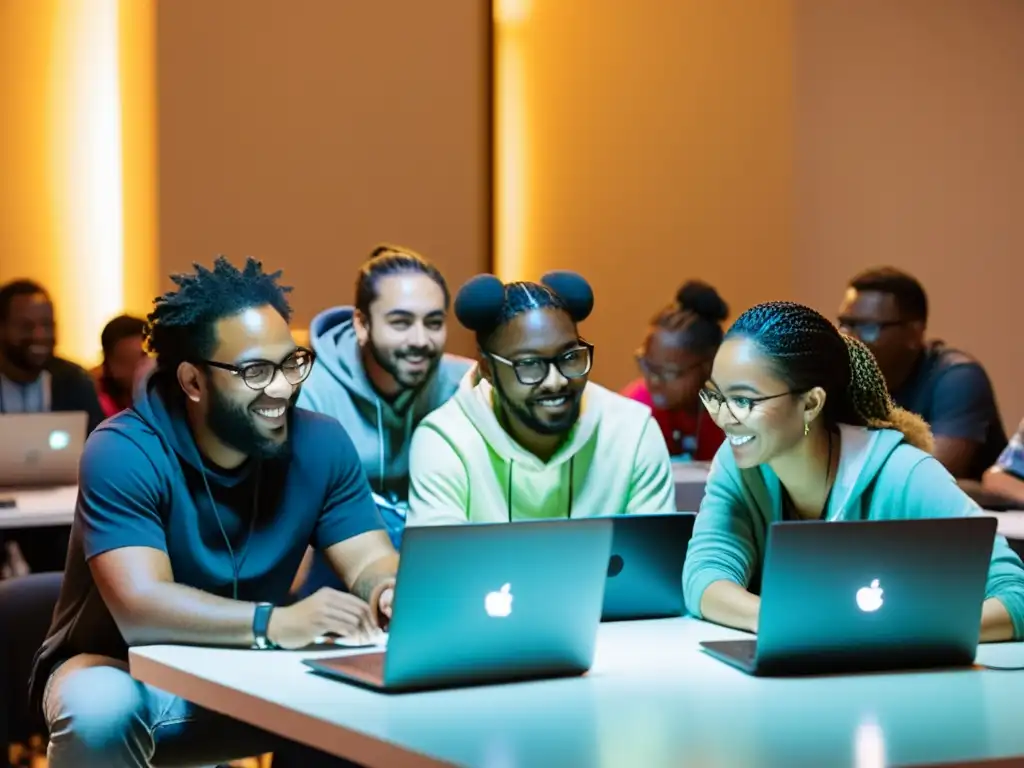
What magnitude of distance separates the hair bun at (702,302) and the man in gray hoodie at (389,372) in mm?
1764

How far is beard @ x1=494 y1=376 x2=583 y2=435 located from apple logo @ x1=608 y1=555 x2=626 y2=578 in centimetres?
57

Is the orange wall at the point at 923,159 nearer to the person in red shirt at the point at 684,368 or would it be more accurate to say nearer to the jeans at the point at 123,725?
the person in red shirt at the point at 684,368

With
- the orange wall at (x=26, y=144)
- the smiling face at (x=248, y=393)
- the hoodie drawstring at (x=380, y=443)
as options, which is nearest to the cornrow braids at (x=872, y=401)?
the smiling face at (x=248, y=393)

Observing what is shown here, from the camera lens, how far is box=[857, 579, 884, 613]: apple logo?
2.54m

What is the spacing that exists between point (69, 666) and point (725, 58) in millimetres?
5279

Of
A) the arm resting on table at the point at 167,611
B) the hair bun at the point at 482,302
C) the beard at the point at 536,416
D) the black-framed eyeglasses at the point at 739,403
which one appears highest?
the hair bun at the point at 482,302

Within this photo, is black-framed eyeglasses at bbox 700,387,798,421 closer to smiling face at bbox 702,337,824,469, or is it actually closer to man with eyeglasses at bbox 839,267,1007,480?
smiling face at bbox 702,337,824,469

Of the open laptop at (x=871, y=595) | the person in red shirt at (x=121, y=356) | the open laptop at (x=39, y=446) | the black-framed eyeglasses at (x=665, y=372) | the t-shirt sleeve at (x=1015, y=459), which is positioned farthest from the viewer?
the person in red shirt at (x=121, y=356)

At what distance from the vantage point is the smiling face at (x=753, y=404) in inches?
114

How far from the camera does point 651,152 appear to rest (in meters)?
8.09

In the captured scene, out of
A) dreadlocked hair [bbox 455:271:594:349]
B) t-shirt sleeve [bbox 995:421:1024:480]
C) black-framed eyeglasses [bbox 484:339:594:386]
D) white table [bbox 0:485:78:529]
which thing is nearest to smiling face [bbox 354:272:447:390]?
dreadlocked hair [bbox 455:271:594:349]

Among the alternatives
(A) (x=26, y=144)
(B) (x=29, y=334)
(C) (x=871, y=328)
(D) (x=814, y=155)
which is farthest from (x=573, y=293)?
(A) (x=26, y=144)

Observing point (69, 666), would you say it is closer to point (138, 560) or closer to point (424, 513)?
point (138, 560)

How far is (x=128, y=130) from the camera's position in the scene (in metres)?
7.43
